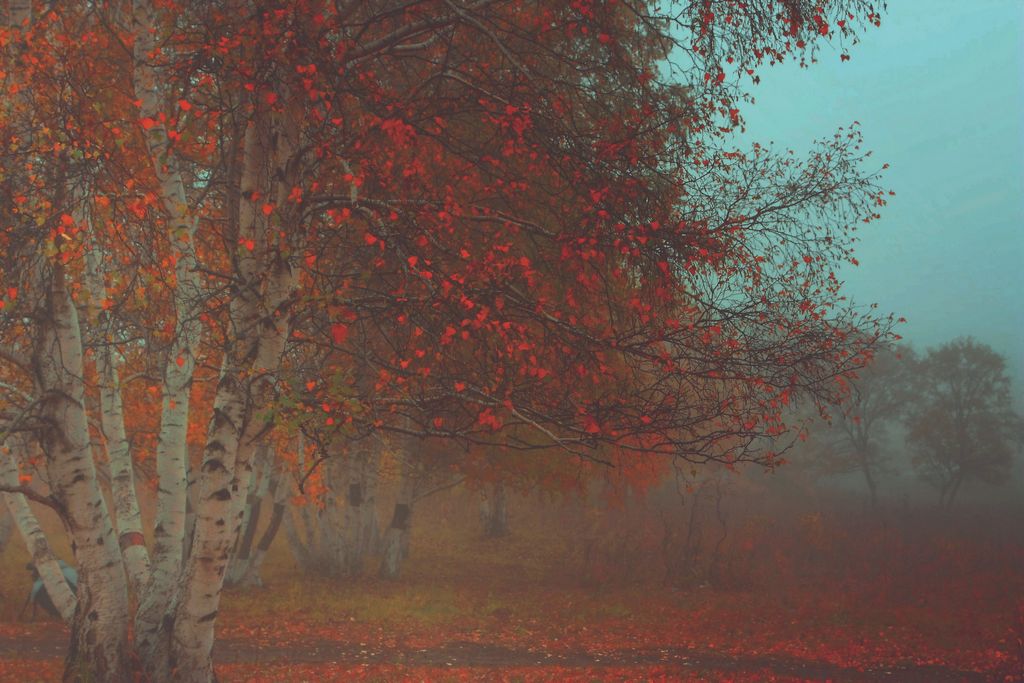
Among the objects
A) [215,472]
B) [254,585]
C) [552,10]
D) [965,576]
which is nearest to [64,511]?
[215,472]

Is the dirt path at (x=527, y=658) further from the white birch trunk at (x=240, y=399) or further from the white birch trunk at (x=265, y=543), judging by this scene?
the white birch trunk at (x=265, y=543)

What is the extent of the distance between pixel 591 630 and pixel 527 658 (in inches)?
128

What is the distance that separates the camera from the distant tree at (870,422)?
49969mm

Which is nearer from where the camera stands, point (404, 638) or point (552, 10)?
point (552, 10)

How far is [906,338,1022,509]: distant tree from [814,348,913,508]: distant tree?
4.30 feet

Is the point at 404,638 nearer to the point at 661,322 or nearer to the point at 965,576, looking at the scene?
the point at 661,322

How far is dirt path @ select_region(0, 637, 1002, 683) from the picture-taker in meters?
11.9

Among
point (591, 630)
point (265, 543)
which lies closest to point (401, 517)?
point (265, 543)

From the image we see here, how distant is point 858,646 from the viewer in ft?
46.3

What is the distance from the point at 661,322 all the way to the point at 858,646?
1046cm

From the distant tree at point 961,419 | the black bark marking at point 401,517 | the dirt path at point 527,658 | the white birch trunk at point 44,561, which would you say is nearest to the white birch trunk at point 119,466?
the white birch trunk at point 44,561

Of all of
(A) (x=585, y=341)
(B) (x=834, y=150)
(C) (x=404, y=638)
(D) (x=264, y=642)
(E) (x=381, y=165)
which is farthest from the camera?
(C) (x=404, y=638)

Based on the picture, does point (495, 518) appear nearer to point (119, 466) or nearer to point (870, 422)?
point (119, 466)

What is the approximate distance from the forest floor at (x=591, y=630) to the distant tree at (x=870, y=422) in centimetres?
2751
